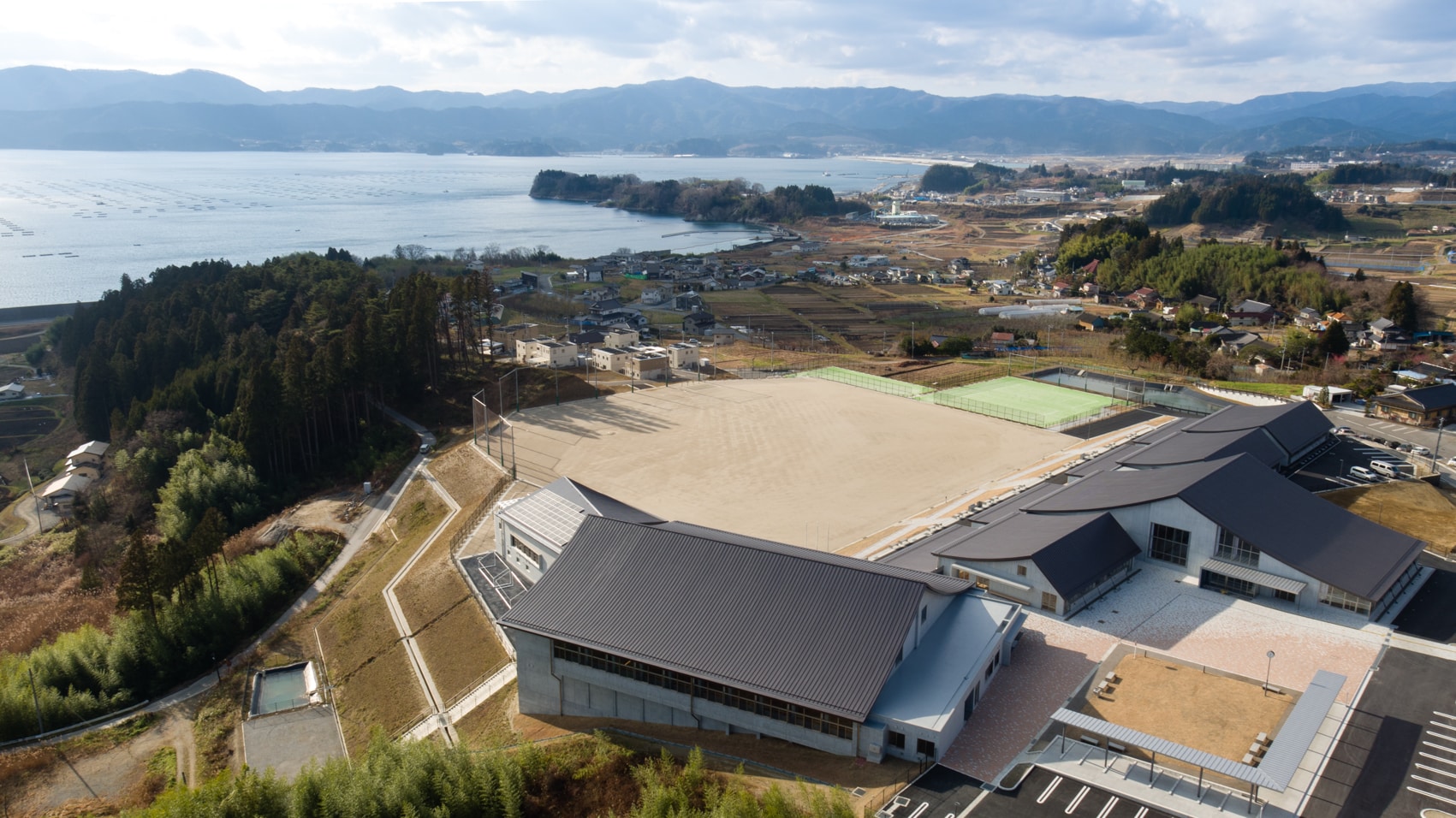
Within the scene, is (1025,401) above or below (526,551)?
above

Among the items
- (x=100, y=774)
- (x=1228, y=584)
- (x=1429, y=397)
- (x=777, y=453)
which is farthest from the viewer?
(x=1429, y=397)

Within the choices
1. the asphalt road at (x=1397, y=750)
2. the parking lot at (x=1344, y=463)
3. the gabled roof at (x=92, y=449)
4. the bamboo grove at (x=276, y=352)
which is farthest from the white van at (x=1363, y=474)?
the gabled roof at (x=92, y=449)

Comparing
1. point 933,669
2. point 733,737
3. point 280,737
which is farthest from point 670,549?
point 280,737

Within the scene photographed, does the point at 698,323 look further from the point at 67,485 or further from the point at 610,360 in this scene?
the point at 67,485

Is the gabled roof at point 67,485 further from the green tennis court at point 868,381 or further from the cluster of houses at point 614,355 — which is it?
the green tennis court at point 868,381

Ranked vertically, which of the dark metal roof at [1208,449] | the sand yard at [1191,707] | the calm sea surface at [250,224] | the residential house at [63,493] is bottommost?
the residential house at [63,493]

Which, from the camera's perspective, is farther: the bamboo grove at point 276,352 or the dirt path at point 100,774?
the bamboo grove at point 276,352

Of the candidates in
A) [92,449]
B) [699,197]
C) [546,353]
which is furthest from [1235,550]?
[699,197]
